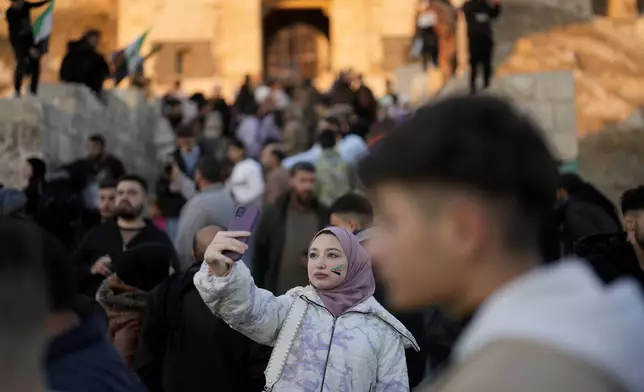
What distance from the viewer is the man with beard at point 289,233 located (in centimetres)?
706

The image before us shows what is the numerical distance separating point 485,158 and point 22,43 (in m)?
11.5

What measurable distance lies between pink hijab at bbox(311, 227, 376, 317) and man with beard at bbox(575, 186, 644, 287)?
116 centimetres

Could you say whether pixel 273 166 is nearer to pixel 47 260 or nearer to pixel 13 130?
pixel 13 130

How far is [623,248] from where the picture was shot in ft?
15.8

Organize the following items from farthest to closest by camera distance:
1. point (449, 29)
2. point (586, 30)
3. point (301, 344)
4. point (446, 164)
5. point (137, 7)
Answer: point (137, 7), point (586, 30), point (449, 29), point (301, 344), point (446, 164)

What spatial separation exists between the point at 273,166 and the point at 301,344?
717cm

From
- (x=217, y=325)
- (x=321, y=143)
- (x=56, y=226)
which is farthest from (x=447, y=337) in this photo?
(x=321, y=143)

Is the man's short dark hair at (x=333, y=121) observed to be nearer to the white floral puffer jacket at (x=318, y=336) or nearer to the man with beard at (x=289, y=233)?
the man with beard at (x=289, y=233)

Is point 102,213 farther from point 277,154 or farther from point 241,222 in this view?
point 241,222

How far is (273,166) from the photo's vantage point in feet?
36.1

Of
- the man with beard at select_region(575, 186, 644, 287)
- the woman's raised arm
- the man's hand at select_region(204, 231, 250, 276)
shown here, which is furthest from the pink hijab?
the man with beard at select_region(575, 186, 644, 287)

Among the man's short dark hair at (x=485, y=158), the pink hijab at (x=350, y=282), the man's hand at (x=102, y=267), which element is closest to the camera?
the man's short dark hair at (x=485, y=158)

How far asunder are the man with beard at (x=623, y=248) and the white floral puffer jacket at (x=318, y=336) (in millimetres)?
1202

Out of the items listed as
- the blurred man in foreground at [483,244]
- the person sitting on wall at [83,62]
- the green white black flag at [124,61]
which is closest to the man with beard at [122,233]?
the blurred man in foreground at [483,244]
